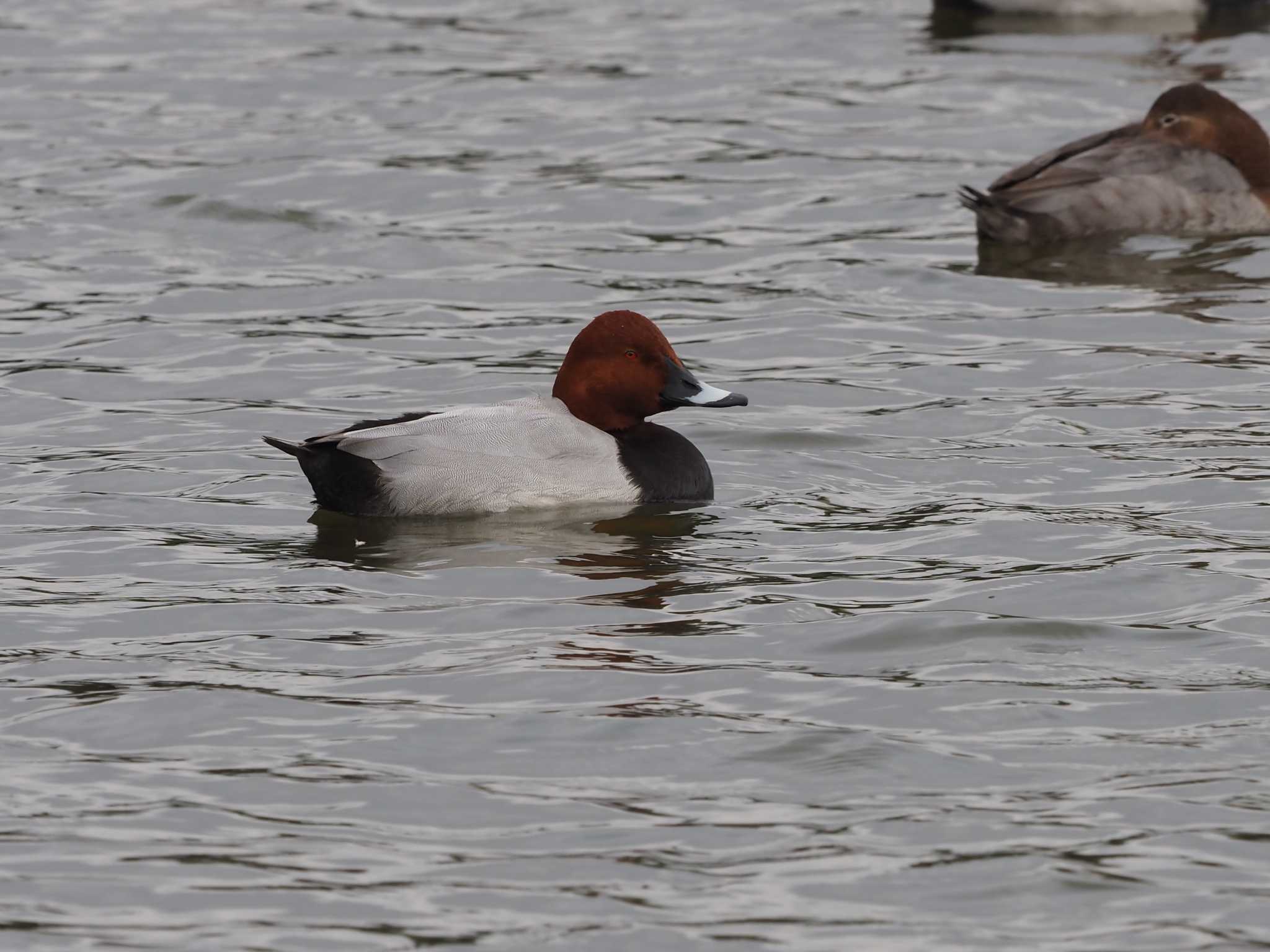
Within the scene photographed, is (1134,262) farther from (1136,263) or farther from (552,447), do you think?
(552,447)

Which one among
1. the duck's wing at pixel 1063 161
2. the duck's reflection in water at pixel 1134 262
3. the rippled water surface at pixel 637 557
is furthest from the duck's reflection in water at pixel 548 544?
the duck's wing at pixel 1063 161

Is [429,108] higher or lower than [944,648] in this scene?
higher

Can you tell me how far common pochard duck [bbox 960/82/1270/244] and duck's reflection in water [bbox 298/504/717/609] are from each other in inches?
182

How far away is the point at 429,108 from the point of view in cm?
1616

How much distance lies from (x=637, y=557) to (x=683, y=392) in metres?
0.93

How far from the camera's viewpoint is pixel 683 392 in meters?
8.62

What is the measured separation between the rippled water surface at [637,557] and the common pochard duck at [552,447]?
0.48 ft

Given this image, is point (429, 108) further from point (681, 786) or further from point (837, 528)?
point (681, 786)

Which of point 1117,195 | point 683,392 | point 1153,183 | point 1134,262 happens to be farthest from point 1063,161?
point 683,392

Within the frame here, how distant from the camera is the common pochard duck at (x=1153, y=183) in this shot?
40.9 feet

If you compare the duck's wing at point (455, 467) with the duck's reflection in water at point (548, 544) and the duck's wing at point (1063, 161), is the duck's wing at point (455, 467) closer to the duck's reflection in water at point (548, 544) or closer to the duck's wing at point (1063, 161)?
the duck's reflection in water at point (548, 544)

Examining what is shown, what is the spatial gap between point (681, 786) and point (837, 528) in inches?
102

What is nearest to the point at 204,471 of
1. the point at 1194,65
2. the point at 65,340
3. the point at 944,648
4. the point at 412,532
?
the point at 412,532

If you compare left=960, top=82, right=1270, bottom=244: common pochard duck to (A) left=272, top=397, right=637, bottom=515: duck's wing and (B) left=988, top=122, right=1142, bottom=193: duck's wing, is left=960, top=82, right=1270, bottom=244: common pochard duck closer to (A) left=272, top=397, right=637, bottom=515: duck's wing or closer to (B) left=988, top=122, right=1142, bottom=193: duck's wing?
(B) left=988, top=122, right=1142, bottom=193: duck's wing
